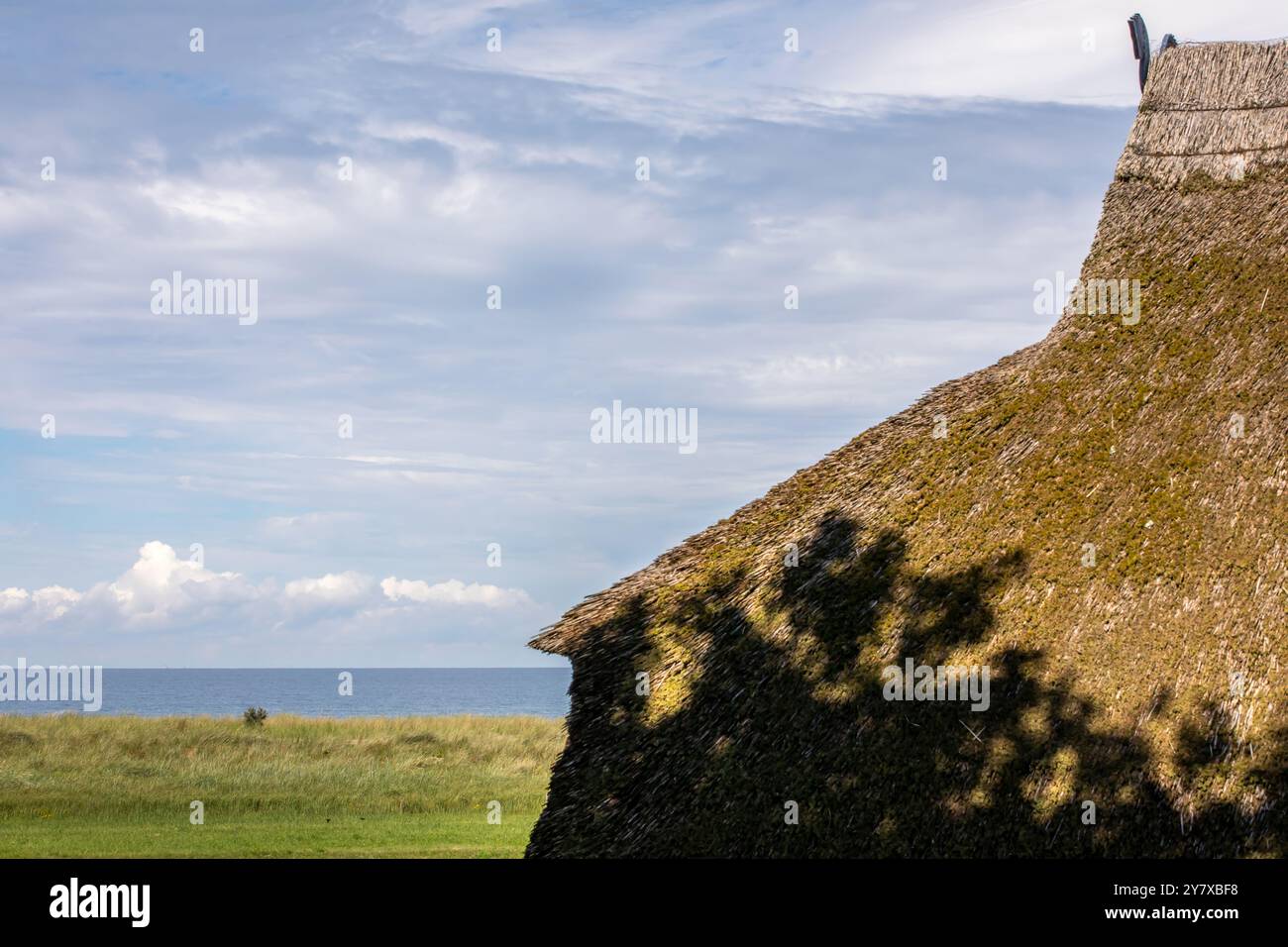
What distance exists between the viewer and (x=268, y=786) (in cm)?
2333

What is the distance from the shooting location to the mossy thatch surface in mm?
8977

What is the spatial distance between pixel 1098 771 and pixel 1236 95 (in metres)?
10.3

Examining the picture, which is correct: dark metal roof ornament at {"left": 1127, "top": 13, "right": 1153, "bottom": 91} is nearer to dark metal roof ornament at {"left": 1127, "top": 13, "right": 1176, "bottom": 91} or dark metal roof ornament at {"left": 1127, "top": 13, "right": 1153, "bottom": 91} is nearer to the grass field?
dark metal roof ornament at {"left": 1127, "top": 13, "right": 1176, "bottom": 91}

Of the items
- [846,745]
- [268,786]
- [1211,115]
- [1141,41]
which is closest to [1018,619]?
[846,745]

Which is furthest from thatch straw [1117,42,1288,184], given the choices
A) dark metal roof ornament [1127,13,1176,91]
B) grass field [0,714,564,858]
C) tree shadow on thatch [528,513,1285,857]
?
grass field [0,714,564,858]

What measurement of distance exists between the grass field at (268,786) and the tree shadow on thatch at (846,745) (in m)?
6.84

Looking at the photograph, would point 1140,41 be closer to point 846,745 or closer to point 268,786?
point 846,745

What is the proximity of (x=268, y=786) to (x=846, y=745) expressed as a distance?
17020 millimetres

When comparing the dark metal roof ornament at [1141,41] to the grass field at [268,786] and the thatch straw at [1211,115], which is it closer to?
the thatch straw at [1211,115]

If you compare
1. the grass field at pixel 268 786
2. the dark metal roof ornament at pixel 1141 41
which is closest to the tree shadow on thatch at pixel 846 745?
the grass field at pixel 268 786

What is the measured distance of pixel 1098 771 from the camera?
29.2 feet

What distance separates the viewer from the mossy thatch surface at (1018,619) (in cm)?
898

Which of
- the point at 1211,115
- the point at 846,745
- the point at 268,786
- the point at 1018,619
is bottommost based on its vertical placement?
the point at 268,786
